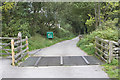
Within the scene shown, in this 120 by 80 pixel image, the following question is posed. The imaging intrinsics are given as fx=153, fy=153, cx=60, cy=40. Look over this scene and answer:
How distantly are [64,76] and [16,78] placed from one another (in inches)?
72.9

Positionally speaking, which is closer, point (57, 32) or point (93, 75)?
point (93, 75)

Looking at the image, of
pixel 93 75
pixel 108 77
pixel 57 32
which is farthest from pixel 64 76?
pixel 57 32

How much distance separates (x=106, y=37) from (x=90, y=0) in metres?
13.1

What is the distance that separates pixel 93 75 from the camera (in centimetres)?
611

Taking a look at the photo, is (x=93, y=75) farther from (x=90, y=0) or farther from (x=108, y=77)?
(x=90, y=0)

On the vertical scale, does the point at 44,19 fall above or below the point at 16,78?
above

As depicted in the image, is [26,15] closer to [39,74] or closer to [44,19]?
[44,19]

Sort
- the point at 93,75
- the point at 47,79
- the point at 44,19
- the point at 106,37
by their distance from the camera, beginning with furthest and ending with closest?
the point at 44,19 < the point at 106,37 < the point at 93,75 < the point at 47,79

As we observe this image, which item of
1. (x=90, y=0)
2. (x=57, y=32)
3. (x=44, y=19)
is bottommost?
(x=57, y=32)

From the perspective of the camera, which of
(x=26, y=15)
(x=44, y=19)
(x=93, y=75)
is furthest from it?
(x=44, y=19)

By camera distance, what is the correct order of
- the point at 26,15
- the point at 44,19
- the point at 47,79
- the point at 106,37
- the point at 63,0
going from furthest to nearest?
the point at 63,0 → the point at 44,19 → the point at 26,15 → the point at 106,37 → the point at 47,79

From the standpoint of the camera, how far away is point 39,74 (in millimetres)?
6383

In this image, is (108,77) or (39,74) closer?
(108,77)

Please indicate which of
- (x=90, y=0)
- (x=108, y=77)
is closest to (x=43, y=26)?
(x=90, y=0)
